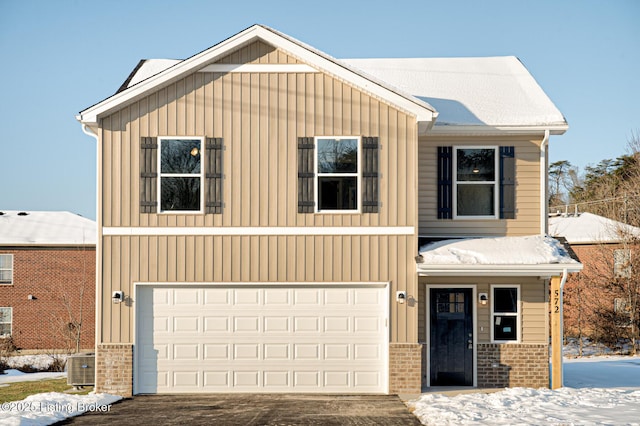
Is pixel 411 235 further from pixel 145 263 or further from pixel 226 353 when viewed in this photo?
pixel 145 263

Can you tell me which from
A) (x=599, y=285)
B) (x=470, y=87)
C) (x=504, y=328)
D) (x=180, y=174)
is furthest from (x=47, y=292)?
(x=599, y=285)

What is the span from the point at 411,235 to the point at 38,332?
19.4m

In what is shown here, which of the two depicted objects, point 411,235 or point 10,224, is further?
point 10,224

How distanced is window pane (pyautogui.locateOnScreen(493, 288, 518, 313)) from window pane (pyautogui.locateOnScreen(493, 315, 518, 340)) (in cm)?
16

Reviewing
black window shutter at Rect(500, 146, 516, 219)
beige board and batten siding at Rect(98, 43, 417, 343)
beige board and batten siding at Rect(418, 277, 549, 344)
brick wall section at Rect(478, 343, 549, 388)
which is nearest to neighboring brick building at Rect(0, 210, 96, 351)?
beige board and batten siding at Rect(98, 43, 417, 343)

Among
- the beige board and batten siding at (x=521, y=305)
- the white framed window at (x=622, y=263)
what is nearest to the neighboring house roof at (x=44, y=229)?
the beige board and batten siding at (x=521, y=305)

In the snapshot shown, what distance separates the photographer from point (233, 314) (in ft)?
44.8

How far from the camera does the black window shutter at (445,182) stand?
48.2 feet

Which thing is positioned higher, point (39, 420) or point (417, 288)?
point (417, 288)

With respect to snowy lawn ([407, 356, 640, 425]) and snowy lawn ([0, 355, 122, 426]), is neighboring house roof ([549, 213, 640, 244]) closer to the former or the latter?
snowy lawn ([407, 356, 640, 425])

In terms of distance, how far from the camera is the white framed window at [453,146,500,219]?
14.7 metres

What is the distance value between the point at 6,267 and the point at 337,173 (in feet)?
62.9

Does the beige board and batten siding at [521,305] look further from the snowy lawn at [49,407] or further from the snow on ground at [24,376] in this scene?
the snow on ground at [24,376]

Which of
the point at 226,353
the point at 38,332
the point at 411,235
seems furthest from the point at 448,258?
the point at 38,332
